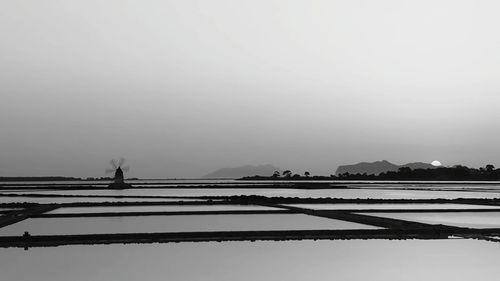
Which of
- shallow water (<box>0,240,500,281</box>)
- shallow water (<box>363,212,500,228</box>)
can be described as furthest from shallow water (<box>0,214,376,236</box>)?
shallow water (<box>0,240,500,281</box>)

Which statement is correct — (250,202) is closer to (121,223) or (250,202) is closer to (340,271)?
(121,223)

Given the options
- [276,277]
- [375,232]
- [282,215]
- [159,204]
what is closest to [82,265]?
[276,277]

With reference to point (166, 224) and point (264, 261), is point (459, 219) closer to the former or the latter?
point (166, 224)

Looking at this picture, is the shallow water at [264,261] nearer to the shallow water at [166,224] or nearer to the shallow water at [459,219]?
the shallow water at [166,224]

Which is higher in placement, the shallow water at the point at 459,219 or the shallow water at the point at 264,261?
the shallow water at the point at 459,219

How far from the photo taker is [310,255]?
12.3 m

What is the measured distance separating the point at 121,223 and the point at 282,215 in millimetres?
7006

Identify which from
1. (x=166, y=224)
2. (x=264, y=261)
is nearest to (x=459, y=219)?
(x=166, y=224)

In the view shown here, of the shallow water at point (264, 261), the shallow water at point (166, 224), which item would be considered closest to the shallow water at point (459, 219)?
the shallow water at point (166, 224)

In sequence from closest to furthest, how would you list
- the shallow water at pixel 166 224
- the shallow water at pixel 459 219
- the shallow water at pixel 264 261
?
the shallow water at pixel 264 261
the shallow water at pixel 166 224
the shallow water at pixel 459 219

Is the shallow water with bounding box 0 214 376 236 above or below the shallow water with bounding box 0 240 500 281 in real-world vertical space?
above

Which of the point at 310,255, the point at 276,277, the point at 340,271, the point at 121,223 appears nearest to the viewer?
the point at 276,277

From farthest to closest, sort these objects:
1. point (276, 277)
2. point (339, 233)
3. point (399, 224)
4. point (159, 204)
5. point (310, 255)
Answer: point (159, 204) < point (399, 224) < point (339, 233) < point (310, 255) < point (276, 277)

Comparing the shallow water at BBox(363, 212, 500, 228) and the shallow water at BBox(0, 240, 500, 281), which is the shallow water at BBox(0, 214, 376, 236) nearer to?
the shallow water at BBox(363, 212, 500, 228)
